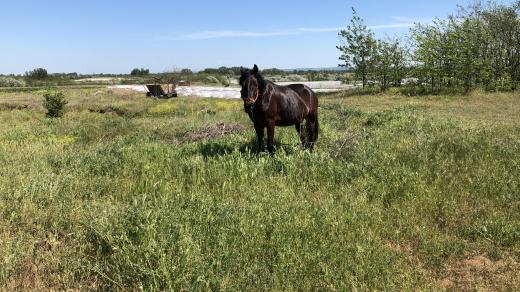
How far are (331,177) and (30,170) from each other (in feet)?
17.3

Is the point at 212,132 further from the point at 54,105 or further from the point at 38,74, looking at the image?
the point at 38,74

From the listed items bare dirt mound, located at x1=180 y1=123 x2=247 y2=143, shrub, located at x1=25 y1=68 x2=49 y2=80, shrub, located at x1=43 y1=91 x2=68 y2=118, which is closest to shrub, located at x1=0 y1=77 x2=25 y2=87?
shrub, located at x1=25 y1=68 x2=49 y2=80

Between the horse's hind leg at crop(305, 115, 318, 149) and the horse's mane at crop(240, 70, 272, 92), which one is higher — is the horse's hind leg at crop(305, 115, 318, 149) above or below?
below

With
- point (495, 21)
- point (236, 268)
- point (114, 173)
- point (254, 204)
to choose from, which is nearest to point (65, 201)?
point (114, 173)

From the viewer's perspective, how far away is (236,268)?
3986 mm

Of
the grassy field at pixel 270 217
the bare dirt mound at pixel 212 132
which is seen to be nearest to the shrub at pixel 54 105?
the bare dirt mound at pixel 212 132

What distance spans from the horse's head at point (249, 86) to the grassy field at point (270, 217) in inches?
41.4

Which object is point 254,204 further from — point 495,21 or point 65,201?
point 495,21

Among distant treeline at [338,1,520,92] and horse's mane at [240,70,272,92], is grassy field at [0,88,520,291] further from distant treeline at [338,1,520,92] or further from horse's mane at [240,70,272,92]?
distant treeline at [338,1,520,92]

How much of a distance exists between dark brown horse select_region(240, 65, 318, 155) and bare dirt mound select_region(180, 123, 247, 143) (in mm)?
2636

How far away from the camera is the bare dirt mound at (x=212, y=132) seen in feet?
37.0

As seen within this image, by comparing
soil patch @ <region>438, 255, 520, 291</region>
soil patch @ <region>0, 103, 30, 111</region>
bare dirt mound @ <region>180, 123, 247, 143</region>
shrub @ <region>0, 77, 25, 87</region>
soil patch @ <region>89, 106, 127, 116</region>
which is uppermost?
shrub @ <region>0, 77, 25, 87</region>

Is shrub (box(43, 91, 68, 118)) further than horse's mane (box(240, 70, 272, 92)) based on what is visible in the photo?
Yes

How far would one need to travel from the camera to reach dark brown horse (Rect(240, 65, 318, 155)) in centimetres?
776
